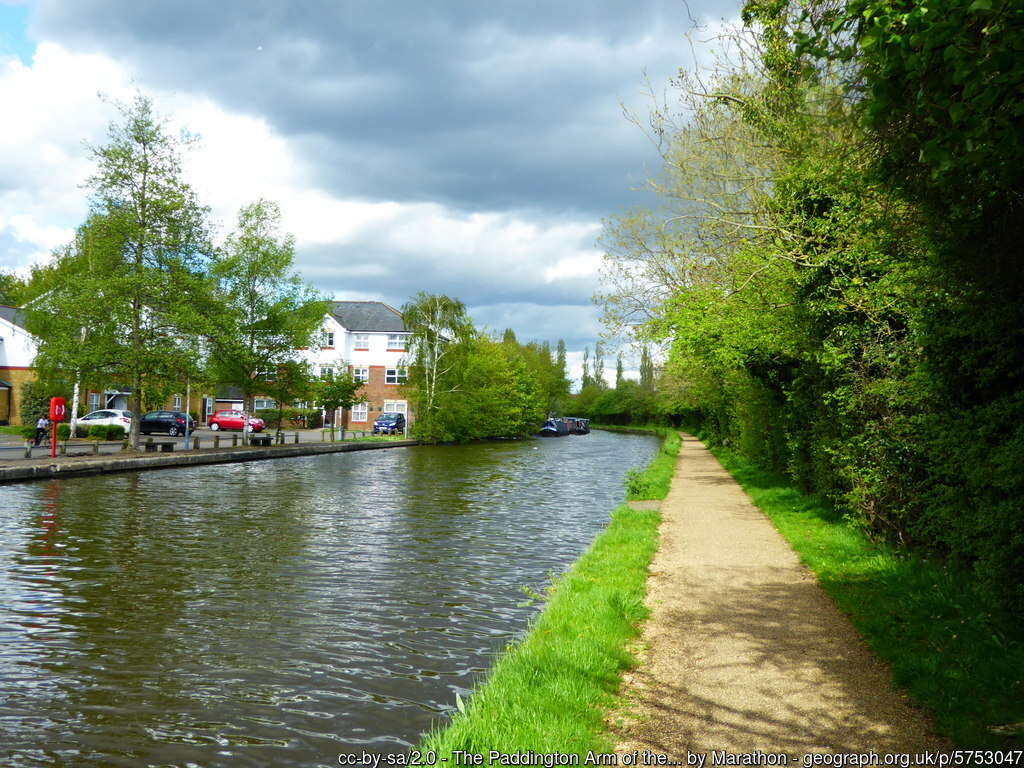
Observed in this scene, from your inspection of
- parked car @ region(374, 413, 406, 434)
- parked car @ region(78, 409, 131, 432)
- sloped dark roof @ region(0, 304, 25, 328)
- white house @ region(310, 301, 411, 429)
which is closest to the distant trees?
parked car @ region(374, 413, 406, 434)

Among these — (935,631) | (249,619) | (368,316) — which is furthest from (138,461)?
(368,316)

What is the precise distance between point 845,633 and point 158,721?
5.54m

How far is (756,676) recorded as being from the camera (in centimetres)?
561

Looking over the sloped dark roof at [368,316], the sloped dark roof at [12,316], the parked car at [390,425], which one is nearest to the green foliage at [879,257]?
the parked car at [390,425]

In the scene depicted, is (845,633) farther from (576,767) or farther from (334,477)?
(334,477)

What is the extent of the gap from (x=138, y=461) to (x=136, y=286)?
7067 millimetres

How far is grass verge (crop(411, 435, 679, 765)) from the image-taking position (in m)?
4.46

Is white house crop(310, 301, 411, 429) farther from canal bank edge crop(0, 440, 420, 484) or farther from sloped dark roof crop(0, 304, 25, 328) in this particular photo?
canal bank edge crop(0, 440, 420, 484)

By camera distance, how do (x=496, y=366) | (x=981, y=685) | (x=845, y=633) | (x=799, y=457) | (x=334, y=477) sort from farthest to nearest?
(x=496, y=366) → (x=334, y=477) → (x=799, y=457) → (x=845, y=633) → (x=981, y=685)

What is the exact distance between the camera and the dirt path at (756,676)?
453 cm

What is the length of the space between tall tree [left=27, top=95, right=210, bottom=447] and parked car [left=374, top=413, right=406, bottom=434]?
1126 inches

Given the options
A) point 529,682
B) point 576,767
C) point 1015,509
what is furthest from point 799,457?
point 576,767

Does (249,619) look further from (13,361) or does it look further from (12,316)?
(12,316)

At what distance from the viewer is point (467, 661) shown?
705 centimetres
